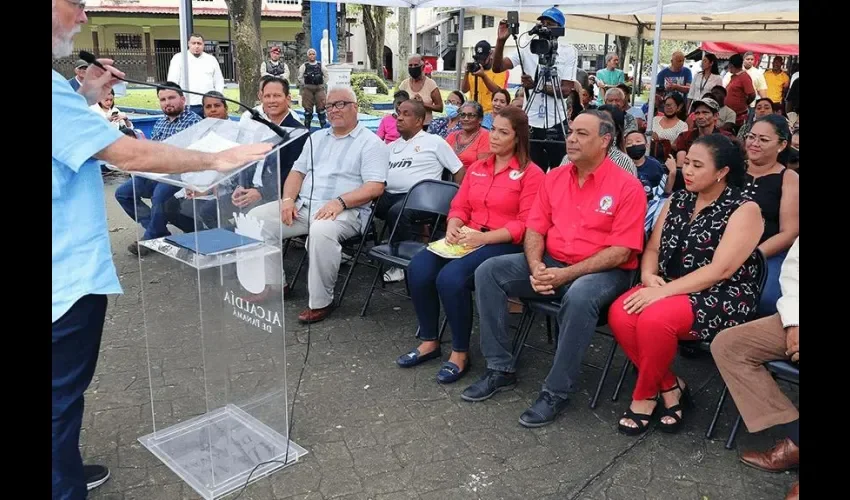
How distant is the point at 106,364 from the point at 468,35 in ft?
142

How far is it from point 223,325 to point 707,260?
2200 millimetres

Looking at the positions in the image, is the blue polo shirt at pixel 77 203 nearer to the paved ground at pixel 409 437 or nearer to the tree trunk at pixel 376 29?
the paved ground at pixel 409 437

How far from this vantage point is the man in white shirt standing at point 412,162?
5.30 meters

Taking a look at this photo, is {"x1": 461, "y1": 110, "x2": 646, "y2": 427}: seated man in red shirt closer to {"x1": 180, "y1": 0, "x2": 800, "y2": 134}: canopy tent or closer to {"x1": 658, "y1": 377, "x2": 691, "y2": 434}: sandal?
{"x1": 658, "y1": 377, "x2": 691, "y2": 434}: sandal

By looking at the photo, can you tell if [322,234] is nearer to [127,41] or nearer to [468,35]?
[127,41]

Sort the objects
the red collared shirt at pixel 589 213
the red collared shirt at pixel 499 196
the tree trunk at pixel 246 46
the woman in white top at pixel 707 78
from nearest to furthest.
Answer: the red collared shirt at pixel 589 213 → the red collared shirt at pixel 499 196 → the woman in white top at pixel 707 78 → the tree trunk at pixel 246 46

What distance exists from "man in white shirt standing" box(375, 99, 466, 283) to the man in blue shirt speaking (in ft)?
9.33

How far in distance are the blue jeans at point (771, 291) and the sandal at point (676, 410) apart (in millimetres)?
514

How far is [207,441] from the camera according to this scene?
2.89 m

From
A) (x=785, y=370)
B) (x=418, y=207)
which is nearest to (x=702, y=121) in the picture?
(x=418, y=207)

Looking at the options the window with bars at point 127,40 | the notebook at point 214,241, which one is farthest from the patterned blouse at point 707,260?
the window with bars at point 127,40

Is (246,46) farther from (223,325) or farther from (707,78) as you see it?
(223,325)

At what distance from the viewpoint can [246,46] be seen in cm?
1284
